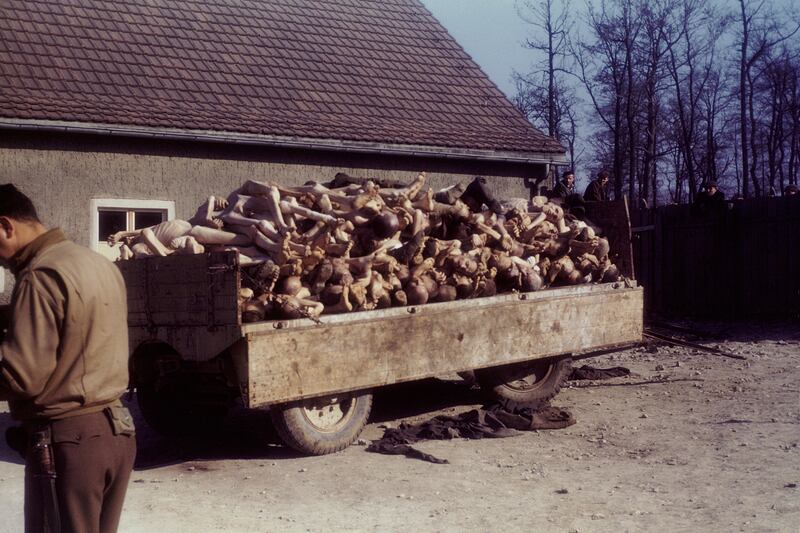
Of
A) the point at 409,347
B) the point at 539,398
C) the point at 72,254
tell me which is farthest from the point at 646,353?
the point at 72,254

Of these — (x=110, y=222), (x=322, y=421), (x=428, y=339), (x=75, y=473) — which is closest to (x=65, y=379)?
(x=75, y=473)

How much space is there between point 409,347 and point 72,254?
4.64 metres

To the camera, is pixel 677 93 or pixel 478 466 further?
pixel 677 93

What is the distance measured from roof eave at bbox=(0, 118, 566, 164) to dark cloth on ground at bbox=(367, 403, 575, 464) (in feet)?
19.7

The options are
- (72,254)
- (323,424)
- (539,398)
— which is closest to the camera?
(72,254)

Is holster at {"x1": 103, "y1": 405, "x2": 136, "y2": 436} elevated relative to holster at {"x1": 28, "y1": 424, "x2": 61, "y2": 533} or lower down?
elevated

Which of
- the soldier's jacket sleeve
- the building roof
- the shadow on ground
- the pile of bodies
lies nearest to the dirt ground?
the shadow on ground

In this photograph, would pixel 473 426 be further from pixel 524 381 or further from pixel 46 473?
pixel 46 473

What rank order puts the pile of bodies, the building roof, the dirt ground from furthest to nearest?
the building roof < the pile of bodies < the dirt ground

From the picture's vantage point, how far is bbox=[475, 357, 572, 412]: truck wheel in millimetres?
9328

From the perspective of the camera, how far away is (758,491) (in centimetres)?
617

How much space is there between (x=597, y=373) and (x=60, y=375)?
8563 millimetres

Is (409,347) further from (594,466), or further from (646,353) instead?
(646,353)

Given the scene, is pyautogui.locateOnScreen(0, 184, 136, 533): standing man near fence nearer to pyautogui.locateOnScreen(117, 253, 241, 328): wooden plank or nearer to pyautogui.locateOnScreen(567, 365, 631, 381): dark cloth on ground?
pyautogui.locateOnScreen(117, 253, 241, 328): wooden plank
